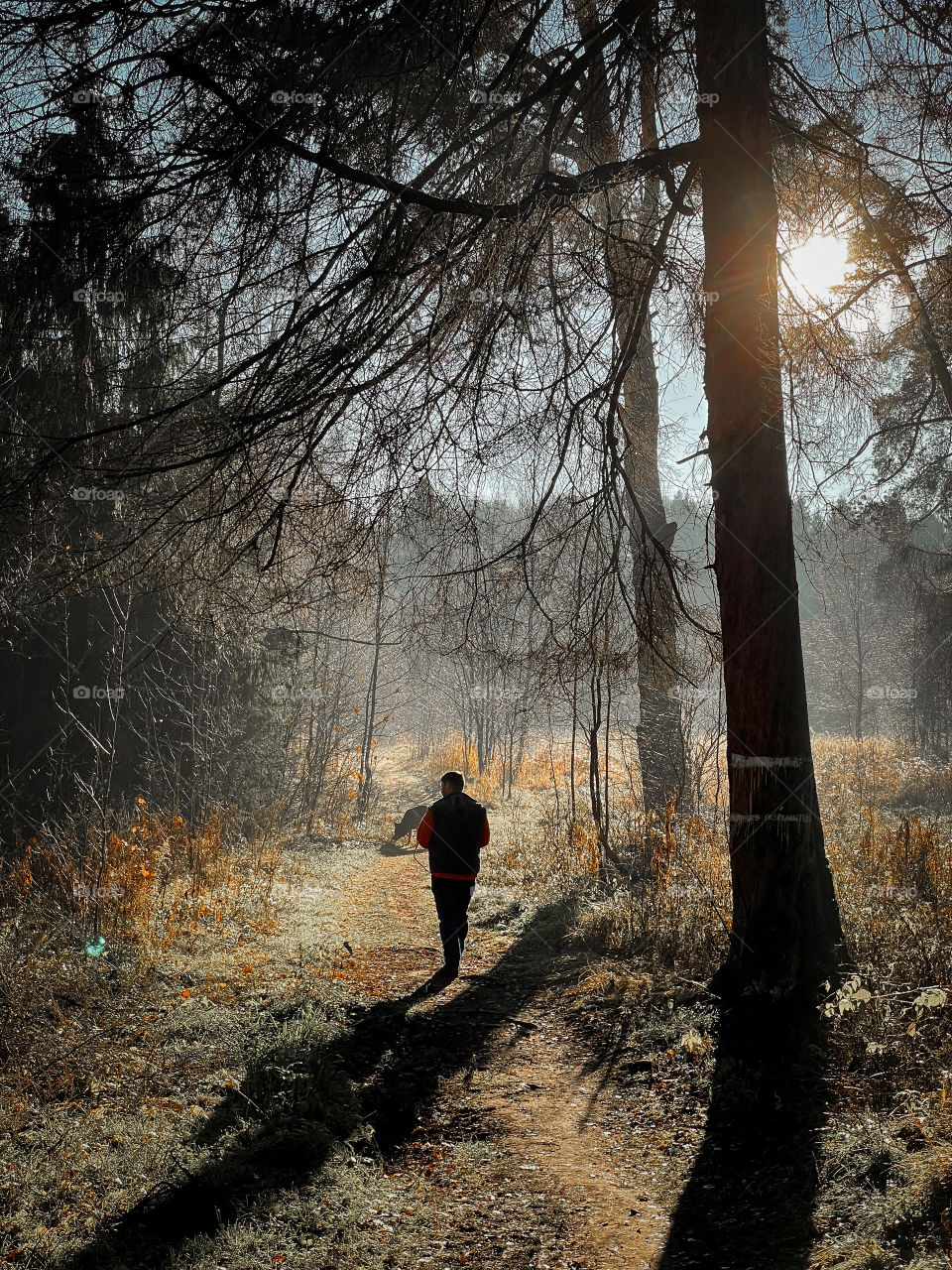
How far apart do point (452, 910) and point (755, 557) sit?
427 centimetres

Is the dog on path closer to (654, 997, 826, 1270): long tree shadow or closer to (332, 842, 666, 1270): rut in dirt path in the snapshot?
(332, 842, 666, 1270): rut in dirt path

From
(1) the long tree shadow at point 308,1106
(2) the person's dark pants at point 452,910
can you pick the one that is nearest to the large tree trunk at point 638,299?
(2) the person's dark pants at point 452,910

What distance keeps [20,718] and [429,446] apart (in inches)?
356

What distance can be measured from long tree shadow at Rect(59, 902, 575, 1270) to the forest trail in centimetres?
3

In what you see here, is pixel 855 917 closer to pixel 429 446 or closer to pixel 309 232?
pixel 429 446

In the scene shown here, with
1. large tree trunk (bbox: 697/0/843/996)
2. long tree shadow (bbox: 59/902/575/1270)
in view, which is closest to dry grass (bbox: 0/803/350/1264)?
long tree shadow (bbox: 59/902/575/1270)

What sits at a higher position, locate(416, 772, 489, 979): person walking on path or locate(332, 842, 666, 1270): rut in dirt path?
locate(416, 772, 489, 979): person walking on path

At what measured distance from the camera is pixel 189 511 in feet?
17.8

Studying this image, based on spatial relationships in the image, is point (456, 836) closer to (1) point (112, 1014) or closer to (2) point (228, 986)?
(2) point (228, 986)

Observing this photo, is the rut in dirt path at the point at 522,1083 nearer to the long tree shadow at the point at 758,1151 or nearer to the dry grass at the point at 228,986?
the long tree shadow at the point at 758,1151

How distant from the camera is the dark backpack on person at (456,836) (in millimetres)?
7676

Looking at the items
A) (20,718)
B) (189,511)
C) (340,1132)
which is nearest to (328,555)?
(189,511)

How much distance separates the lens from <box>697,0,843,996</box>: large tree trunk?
5359 millimetres

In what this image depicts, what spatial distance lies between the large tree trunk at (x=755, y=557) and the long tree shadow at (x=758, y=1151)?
1.01 ft
